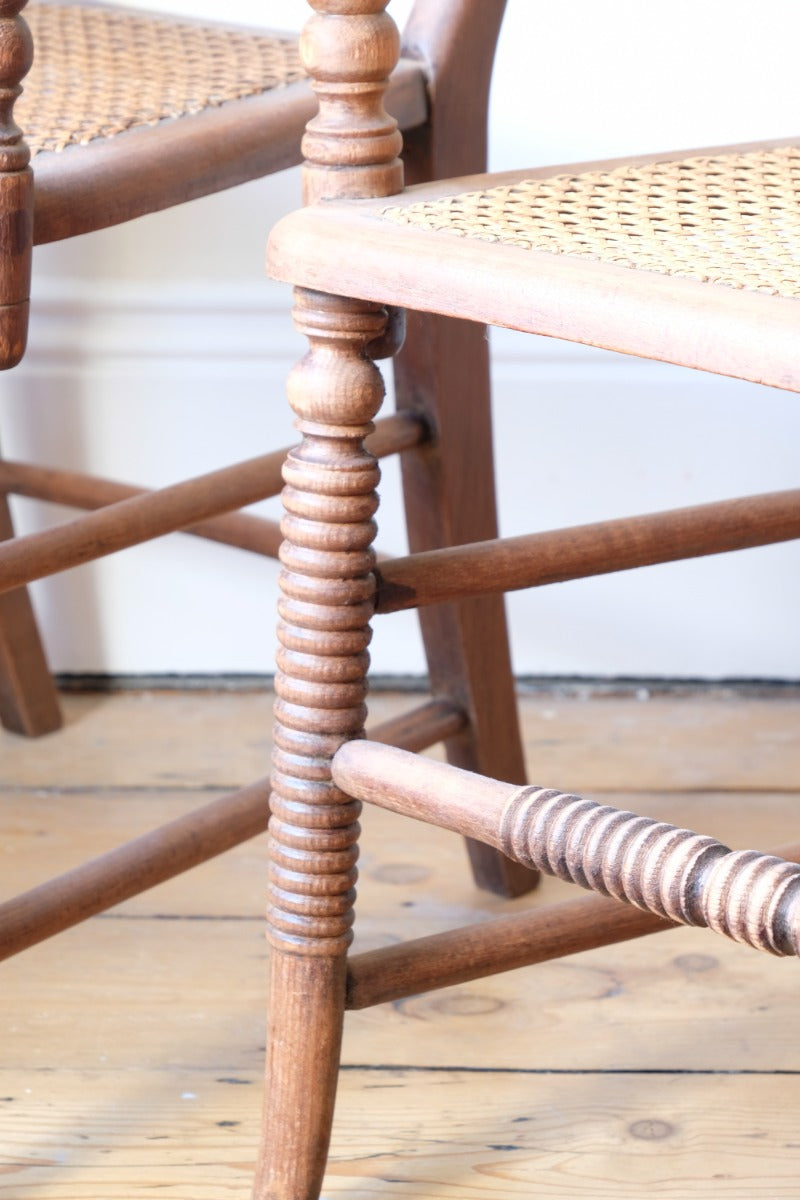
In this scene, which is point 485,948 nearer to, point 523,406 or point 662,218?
point 662,218

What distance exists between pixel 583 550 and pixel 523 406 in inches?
23.3

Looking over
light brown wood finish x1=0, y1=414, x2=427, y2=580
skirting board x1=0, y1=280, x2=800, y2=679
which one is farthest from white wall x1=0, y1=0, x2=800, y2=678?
light brown wood finish x1=0, y1=414, x2=427, y2=580

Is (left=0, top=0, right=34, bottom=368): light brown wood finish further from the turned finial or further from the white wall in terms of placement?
the white wall

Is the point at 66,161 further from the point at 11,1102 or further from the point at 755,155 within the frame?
the point at 11,1102

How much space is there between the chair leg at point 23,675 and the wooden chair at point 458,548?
22.6 inches

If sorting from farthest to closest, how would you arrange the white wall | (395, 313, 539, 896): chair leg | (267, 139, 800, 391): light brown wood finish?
the white wall → (395, 313, 539, 896): chair leg → (267, 139, 800, 391): light brown wood finish

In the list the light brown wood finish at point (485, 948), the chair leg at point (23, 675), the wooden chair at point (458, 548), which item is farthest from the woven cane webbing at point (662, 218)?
the chair leg at point (23, 675)

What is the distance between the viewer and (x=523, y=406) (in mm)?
1288

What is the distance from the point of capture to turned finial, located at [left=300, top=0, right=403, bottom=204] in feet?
2.10

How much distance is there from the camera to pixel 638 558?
2.37ft

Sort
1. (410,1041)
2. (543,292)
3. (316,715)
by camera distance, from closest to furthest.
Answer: (543,292) < (316,715) < (410,1041)

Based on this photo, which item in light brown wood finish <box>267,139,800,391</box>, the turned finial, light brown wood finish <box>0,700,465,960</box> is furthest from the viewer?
light brown wood finish <box>0,700,465,960</box>

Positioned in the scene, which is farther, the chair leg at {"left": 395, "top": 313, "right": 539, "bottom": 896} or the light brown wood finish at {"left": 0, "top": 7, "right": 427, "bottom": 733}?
the chair leg at {"left": 395, "top": 313, "right": 539, "bottom": 896}

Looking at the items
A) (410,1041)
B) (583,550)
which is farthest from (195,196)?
(410,1041)
